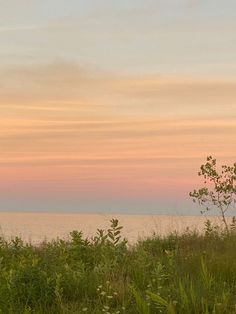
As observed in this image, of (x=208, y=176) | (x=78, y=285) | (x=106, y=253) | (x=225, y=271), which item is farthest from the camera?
(x=208, y=176)

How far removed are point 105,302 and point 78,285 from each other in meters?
0.83

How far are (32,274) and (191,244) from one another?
267 inches

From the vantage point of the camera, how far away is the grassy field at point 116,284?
791cm

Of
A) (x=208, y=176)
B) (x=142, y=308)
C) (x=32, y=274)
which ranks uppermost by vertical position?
(x=208, y=176)

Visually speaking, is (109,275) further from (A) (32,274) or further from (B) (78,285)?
(A) (32,274)

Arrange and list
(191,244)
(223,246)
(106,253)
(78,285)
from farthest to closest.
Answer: (191,244), (223,246), (106,253), (78,285)

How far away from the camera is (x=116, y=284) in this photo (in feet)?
29.0

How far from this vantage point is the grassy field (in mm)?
7914

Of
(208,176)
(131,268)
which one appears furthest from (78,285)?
(208,176)

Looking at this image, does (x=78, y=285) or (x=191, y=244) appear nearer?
(x=78, y=285)

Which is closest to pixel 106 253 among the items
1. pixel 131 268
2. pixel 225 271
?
pixel 131 268

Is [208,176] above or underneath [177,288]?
above

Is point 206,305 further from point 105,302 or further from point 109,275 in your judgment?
point 109,275

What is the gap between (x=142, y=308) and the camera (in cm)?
760
